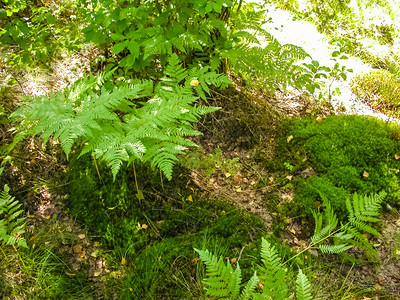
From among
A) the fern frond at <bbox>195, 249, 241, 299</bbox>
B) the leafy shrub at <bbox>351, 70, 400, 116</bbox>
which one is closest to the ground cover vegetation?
the fern frond at <bbox>195, 249, 241, 299</bbox>

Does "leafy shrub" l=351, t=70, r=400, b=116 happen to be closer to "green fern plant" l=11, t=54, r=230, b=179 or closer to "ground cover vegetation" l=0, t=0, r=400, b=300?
"ground cover vegetation" l=0, t=0, r=400, b=300

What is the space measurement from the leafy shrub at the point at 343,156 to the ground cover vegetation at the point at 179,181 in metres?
0.02

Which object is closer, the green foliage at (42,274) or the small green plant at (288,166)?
the green foliage at (42,274)

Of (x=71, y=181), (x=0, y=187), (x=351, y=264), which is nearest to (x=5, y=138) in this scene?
(x=0, y=187)

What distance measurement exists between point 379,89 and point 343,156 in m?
1.67

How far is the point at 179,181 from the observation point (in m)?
3.00

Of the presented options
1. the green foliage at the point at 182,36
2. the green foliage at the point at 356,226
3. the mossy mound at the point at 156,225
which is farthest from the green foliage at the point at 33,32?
the green foliage at the point at 356,226

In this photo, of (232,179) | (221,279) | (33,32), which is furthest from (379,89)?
(33,32)

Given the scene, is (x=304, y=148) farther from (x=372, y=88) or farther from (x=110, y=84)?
(x=110, y=84)

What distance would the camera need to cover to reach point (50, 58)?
147 inches

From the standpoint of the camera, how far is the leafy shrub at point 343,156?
115 inches

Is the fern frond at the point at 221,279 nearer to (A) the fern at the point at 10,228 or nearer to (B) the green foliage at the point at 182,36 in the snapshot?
(A) the fern at the point at 10,228

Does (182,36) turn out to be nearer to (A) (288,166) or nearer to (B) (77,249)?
(A) (288,166)

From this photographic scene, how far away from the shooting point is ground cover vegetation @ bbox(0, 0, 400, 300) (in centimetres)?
218
